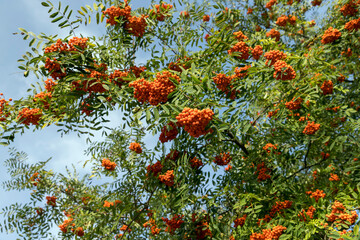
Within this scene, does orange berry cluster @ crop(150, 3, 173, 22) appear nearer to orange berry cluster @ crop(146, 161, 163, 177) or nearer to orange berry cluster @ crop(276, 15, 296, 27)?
orange berry cluster @ crop(146, 161, 163, 177)

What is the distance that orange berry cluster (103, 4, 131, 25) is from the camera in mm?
4418

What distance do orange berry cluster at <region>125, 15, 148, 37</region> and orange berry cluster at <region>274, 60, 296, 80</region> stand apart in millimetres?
2085

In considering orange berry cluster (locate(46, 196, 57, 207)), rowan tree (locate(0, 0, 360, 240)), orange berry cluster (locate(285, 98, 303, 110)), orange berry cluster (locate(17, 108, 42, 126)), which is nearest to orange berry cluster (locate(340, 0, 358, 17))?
rowan tree (locate(0, 0, 360, 240))

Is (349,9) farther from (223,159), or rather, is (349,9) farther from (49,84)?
(49,84)

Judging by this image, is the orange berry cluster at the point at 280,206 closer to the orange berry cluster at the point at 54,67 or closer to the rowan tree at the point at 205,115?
the rowan tree at the point at 205,115

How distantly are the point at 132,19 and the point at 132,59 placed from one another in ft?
2.10

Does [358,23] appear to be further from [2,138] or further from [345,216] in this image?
[2,138]

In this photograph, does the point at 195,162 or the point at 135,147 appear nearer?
the point at 195,162

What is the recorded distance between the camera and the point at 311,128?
461cm

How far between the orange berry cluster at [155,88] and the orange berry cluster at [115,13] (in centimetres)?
155

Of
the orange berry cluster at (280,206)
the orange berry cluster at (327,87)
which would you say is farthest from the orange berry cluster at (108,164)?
the orange berry cluster at (327,87)

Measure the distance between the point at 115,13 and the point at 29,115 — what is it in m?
1.91

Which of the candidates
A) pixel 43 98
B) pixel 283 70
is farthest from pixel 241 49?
pixel 43 98

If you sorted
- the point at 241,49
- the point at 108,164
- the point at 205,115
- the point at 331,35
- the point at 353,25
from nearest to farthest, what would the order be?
the point at 205,115 < the point at 241,49 < the point at 331,35 < the point at 353,25 < the point at 108,164
